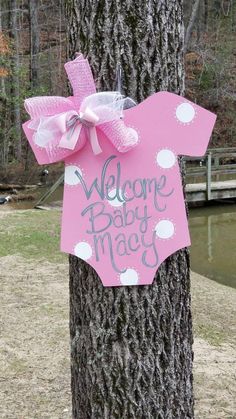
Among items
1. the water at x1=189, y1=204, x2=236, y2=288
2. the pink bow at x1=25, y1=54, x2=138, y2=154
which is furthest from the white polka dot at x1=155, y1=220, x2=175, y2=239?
the water at x1=189, y1=204, x2=236, y2=288

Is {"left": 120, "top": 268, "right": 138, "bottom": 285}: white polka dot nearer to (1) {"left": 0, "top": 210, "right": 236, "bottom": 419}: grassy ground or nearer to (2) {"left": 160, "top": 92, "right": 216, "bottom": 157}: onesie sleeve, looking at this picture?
(2) {"left": 160, "top": 92, "right": 216, "bottom": 157}: onesie sleeve

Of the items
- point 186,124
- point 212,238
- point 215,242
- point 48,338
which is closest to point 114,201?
point 186,124

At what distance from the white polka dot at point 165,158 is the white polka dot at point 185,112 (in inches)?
4.0

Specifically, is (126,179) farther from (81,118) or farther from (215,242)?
(215,242)

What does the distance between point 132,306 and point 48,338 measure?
270cm

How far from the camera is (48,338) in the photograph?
4.21 metres

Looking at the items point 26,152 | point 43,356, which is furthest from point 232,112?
point 43,356

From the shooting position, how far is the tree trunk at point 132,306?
1.58 metres

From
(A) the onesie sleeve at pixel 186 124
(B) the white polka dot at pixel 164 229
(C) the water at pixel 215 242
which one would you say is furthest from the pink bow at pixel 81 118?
(C) the water at pixel 215 242

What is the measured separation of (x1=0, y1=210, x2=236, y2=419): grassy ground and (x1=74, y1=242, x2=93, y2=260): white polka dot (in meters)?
1.73

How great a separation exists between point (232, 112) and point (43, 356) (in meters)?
20.6

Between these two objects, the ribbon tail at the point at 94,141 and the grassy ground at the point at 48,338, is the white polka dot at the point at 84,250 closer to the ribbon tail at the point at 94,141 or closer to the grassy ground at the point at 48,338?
the ribbon tail at the point at 94,141

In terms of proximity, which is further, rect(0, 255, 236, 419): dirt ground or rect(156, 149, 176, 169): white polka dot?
rect(0, 255, 236, 419): dirt ground

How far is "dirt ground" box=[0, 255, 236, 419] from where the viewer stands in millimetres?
3193
